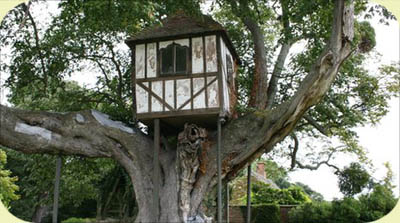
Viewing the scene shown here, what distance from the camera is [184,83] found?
1070 centimetres

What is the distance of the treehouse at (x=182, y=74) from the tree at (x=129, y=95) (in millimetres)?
681

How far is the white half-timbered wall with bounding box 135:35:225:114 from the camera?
10.5 metres

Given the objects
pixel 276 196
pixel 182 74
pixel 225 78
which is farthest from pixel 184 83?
pixel 276 196

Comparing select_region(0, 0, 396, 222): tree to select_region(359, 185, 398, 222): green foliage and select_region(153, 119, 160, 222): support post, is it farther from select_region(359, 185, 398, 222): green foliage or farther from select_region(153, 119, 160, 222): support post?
select_region(359, 185, 398, 222): green foliage

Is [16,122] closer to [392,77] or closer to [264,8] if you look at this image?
[264,8]

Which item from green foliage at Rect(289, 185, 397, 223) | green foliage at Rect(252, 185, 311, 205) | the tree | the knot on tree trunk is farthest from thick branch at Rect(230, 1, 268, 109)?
green foliage at Rect(252, 185, 311, 205)

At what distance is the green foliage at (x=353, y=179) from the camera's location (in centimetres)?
1582

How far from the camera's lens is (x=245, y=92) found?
1440 centimetres

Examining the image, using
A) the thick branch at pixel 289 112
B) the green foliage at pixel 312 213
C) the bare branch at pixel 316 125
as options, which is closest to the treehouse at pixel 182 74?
the thick branch at pixel 289 112

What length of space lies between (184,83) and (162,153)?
93.6 inches

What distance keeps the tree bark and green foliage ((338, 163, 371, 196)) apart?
609cm

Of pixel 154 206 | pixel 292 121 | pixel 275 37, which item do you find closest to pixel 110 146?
pixel 154 206

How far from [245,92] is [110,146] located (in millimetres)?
5372

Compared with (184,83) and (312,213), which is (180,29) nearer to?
(184,83)
